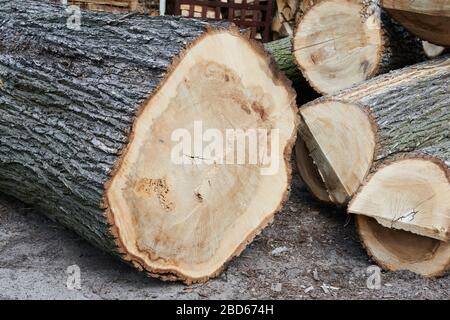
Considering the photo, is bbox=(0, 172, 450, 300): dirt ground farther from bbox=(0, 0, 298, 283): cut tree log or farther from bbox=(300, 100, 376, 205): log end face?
bbox=(300, 100, 376, 205): log end face

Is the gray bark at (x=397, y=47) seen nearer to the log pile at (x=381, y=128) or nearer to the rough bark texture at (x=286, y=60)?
the log pile at (x=381, y=128)

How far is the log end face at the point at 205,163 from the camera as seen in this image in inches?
123

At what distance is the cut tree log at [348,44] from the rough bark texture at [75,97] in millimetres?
1517

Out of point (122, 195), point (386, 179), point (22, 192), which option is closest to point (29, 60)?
point (22, 192)

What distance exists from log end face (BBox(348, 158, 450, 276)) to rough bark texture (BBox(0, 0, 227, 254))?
45.4 inches

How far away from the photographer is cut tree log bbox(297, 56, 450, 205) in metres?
3.72

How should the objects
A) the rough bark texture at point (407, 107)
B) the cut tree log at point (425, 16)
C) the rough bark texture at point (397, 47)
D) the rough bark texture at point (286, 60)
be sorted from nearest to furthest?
the rough bark texture at point (407, 107), the cut tree log at point (425, 16), the rough bark texture at point (397, 47), the rough bark texture at point (286, 60)

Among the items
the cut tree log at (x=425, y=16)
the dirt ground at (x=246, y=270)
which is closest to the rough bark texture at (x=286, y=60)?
the cut tree log at (x=425, y=16)

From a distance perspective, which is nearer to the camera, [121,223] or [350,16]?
[121,223]

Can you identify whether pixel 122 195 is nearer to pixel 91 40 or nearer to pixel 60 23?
pixel 91 40

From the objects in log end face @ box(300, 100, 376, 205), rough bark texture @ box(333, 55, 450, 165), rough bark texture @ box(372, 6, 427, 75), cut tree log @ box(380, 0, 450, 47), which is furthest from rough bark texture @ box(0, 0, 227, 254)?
rough bark texture @ box(372, 6, 427, 75)

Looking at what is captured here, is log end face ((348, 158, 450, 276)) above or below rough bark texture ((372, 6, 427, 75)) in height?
below

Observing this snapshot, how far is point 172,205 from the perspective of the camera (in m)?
3.24
